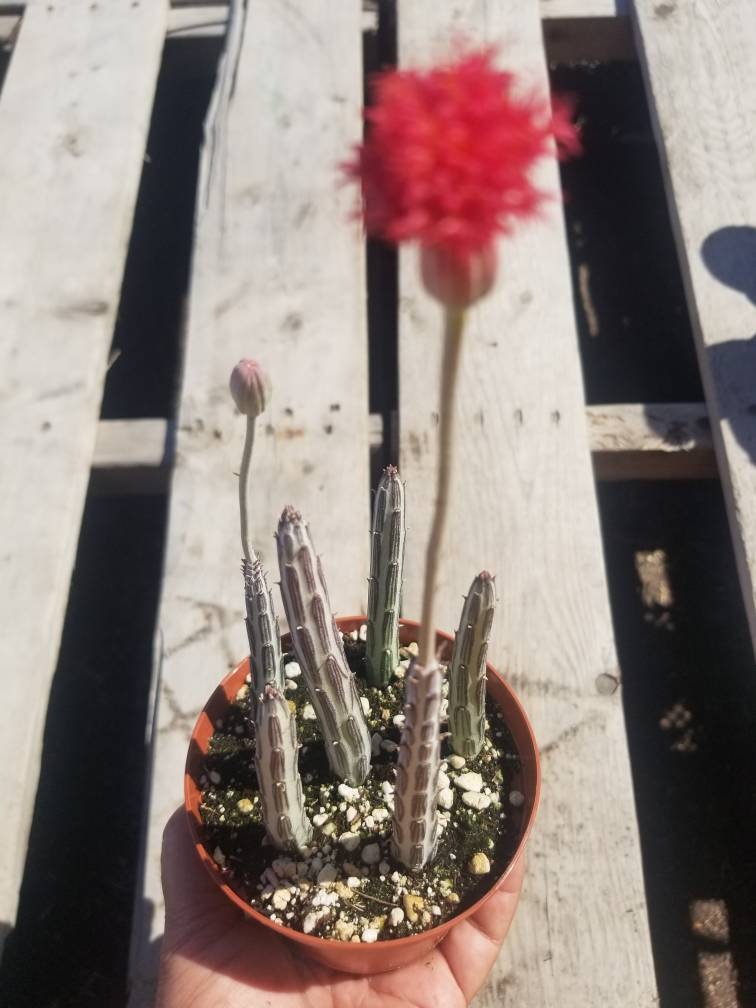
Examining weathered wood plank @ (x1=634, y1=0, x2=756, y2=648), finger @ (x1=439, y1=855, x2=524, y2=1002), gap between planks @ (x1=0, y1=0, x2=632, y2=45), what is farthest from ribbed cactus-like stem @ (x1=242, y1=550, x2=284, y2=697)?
gap between planks @ (x1=0, y1=0, x2=632, y2=45)

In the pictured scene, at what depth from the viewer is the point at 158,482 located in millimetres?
1191

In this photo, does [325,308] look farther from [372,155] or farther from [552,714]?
[372,155]

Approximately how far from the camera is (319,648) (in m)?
0.67

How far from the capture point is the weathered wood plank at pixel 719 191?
1.10 m

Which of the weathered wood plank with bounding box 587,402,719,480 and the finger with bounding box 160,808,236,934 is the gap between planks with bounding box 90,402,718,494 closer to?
the weathered wood plank with bounding box 587,402,719,480

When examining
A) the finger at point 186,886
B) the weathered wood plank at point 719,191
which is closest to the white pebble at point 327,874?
the finger at point 186,886

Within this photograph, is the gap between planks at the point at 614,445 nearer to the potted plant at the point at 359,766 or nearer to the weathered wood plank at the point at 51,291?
the weathered wood plank at the point at 51,291

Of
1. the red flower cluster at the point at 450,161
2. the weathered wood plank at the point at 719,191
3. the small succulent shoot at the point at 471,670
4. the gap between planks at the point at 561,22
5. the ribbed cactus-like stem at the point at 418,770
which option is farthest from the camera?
the gap between planks at the point at 561,22

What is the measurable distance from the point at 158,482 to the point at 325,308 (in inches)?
13.9

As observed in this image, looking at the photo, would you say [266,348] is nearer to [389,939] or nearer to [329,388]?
[329,388]

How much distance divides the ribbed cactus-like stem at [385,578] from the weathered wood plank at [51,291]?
0.42m

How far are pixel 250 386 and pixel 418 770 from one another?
1.02 ft

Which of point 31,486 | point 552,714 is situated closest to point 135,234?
point 31,486

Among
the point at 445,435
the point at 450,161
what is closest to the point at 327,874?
the point at 445,435
